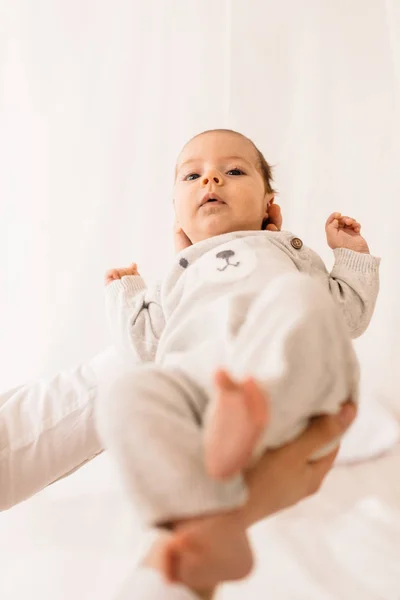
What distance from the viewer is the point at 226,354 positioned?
0.60 metres

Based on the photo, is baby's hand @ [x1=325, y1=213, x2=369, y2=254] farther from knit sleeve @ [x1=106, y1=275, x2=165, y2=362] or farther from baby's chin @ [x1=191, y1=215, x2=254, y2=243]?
knit sleeve @ [x1=106, y1=275, x2=165, y2=362]

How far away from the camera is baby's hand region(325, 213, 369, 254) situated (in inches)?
35.2

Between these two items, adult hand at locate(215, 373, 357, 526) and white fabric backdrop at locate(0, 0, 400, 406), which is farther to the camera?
white fabric backdrop at locate(0, 0, 400, 406)

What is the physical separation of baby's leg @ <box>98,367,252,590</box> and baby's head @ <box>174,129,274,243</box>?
1.39ft

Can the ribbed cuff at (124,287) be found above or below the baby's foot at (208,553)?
above

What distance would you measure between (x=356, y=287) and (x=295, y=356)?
0.99ft

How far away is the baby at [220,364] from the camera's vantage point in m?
0.46

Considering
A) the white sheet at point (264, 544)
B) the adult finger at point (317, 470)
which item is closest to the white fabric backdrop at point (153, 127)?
the white sheet at point (264, 544)

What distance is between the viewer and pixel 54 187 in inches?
53.4

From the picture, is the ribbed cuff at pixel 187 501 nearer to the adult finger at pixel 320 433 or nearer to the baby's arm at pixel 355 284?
the adult finger at pixel 320 433

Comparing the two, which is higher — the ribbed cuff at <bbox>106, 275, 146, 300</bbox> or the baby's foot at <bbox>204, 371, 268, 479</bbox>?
the baby's foot at <bbox>204, 371, 268, 479</bbox>

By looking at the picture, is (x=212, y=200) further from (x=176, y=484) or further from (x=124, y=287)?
(x=176, y=484)

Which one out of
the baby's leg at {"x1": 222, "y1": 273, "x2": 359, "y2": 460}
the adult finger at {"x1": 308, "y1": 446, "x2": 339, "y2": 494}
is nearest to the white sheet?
the adult finger at {"x1": 308, "y1": 446, "x2": 339, "y2": 494}

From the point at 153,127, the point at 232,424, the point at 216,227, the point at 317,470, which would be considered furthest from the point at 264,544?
the point at 153,127
